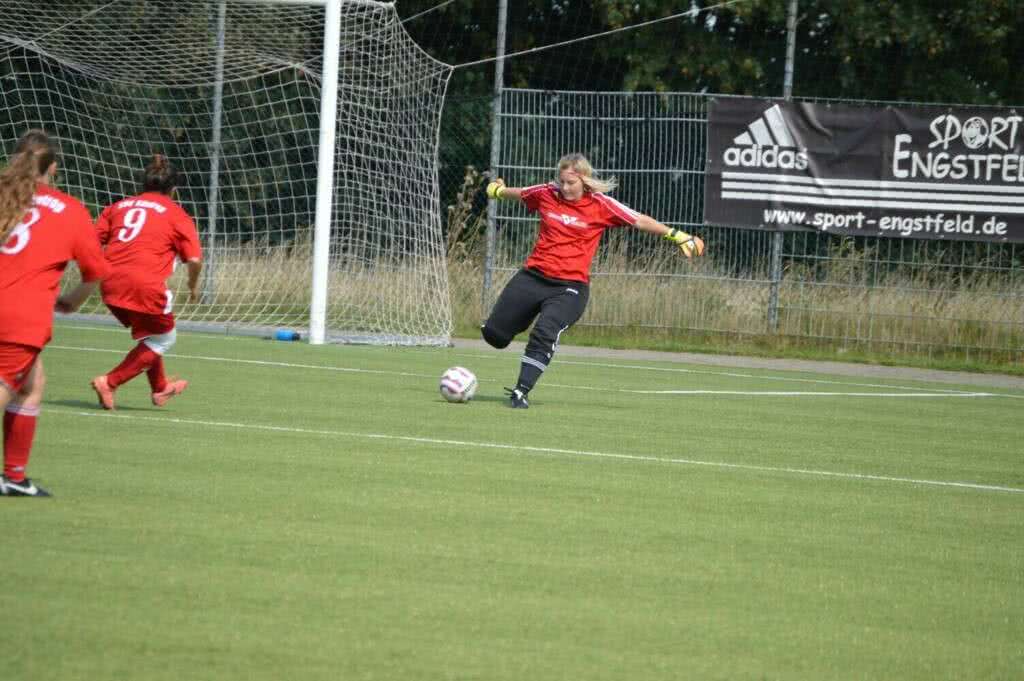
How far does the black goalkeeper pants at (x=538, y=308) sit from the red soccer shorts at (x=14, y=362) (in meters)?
5.85

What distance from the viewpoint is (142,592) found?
4.98 meters

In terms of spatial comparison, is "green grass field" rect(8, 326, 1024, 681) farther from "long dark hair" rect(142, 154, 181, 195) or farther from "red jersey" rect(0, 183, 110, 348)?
"long dark hair" rect(142, 154, 181, 195)

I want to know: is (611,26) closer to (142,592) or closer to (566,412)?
(566,412)

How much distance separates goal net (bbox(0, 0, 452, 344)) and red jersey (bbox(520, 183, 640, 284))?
18.4 feet

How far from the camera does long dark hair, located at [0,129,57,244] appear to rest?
20.8 ft

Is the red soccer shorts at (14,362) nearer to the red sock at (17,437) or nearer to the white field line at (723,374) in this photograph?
the red sock at (17,437)

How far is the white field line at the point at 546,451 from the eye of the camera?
881 cm

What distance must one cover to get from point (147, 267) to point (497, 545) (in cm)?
467

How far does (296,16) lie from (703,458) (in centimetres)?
1115

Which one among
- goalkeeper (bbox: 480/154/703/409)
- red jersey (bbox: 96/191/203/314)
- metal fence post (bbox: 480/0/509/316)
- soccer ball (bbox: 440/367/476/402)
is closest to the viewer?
red jersey (bbox: 96/191/203/314)

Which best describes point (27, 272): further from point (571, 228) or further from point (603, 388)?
point (603, 388)

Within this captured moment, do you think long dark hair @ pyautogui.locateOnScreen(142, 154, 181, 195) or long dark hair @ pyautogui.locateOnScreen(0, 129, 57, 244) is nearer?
long dark hair @ pyautogui.locateOnScreen(0, 129, 57, 244)

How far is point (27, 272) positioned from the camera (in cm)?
639

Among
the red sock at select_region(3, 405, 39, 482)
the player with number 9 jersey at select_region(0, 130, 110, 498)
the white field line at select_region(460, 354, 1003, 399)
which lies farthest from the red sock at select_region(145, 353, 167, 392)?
the white field line at select_region(460, 354, 1003, 399)
